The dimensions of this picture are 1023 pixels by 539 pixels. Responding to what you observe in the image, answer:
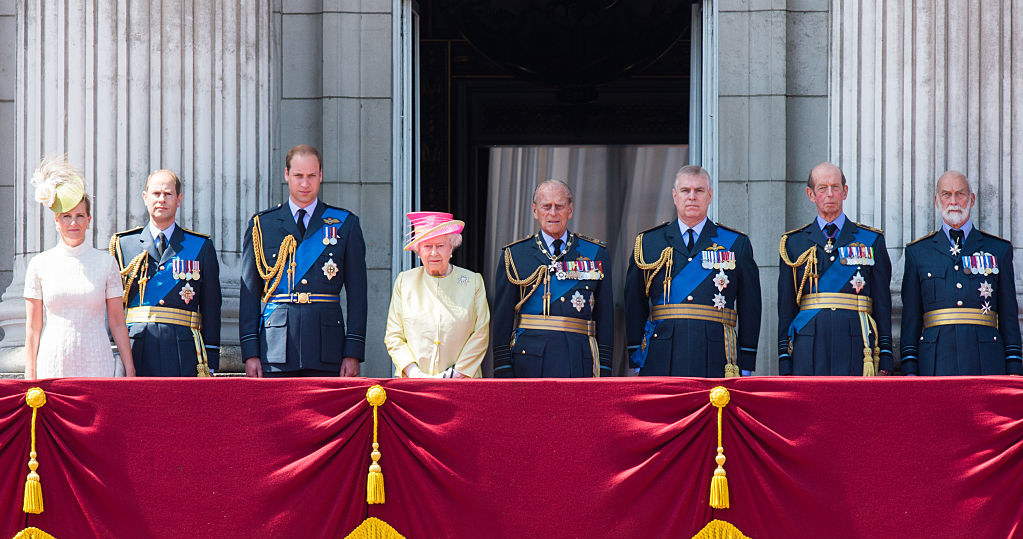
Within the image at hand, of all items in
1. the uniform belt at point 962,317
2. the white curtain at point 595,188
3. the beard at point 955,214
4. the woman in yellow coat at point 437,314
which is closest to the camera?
the woman in yellow coat at point 437,314

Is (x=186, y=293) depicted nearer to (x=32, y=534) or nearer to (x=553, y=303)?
(x=32, y=534)

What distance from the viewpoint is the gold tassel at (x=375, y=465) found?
584 centimetres

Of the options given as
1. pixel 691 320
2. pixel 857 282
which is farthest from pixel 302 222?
pixel 857 282

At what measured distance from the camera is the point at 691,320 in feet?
23.2

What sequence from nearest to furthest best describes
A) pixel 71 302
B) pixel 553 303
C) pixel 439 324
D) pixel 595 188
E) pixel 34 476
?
pixel 34 476 < pixel 71 302 < pixel 439 324 < pixel 553 303 < pixel 595 188

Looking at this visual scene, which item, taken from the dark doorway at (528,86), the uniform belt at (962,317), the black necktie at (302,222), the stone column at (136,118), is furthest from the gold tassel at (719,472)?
the dark doorway at (528,86)

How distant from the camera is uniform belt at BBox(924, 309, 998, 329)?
721 centimetres

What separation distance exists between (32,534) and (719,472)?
114 inches

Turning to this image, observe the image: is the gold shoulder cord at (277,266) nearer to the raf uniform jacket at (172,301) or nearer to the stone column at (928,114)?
the raf uniform jacket at (172,301)

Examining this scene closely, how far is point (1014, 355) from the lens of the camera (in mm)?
7277

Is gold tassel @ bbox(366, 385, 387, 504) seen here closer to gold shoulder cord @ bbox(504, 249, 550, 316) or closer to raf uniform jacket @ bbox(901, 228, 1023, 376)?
gold shoulder cord @ bbox(504, 249, 550, 316)

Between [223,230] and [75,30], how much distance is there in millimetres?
1493

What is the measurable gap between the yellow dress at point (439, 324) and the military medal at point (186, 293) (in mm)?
1049

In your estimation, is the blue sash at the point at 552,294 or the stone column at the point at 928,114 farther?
the stone column at the point at 928,114
